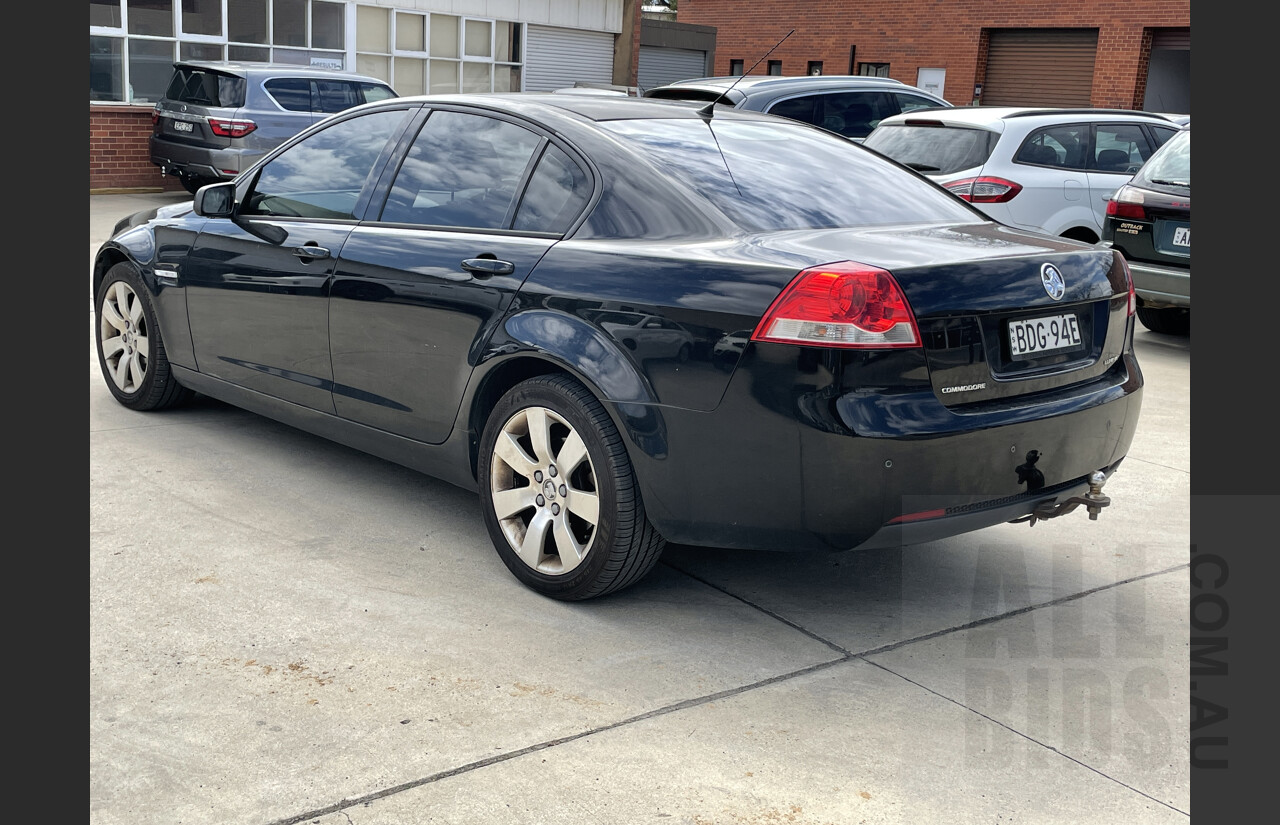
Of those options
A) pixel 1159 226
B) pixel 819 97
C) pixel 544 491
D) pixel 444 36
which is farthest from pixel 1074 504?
pixel 444 36

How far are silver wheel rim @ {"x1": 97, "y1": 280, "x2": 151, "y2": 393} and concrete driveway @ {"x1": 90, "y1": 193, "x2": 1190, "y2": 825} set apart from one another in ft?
3.13

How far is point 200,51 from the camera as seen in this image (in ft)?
60.1

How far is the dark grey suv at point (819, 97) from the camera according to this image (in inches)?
434

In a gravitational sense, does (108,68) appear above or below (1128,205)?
above

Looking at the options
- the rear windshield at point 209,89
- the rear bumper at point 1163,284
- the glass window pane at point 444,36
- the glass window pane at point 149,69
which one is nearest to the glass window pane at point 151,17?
the glass window pane at point 149,69

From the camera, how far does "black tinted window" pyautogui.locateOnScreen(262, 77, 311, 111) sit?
1566 cm

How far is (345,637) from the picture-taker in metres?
3.66

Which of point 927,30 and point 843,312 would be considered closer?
point 843,312

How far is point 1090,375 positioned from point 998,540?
1073mm

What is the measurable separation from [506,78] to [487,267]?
20.3 metres

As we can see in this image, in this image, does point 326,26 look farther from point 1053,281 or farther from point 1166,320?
point 1053,281

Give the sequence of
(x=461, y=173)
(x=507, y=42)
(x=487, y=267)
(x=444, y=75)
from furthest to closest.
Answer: (x=507, y=42) < (x=444, y=75) < (x=461, y=173) < (x=487, y=267)

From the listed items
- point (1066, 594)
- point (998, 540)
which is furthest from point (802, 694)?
point (998, 540)

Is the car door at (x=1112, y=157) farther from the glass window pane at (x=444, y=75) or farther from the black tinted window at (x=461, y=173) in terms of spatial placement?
the glass window pane at (x=444, y=75)
